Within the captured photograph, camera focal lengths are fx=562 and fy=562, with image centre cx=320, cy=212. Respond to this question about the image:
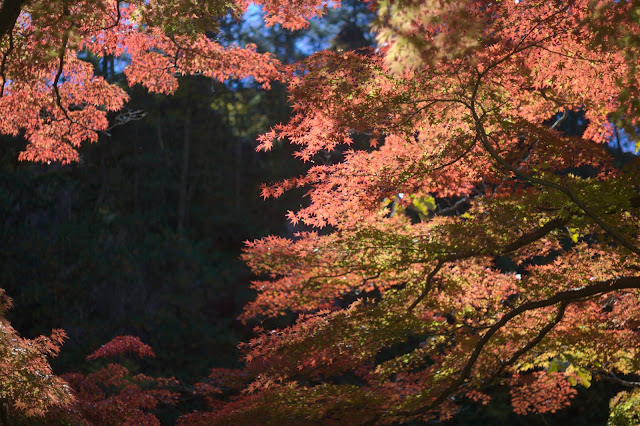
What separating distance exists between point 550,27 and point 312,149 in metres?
2.02

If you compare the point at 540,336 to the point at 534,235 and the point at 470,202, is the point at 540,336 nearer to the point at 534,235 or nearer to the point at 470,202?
the point at 534,235

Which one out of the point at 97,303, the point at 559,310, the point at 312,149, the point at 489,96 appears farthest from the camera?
the point at 97,303

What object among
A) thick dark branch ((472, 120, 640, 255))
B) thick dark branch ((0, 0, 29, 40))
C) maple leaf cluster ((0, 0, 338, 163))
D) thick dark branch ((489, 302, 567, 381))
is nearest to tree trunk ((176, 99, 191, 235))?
maple leaf cluster ((0, 0, 338, 163))

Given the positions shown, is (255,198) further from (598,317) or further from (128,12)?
(598,317)

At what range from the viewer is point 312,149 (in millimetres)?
4660

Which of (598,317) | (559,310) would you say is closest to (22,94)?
(559,310)

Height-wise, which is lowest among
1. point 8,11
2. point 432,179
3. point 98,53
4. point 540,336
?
point 540,336

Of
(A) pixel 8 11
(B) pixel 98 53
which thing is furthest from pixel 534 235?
(B) pixel 98 53

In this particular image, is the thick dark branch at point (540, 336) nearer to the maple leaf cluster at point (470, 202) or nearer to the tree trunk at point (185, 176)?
the maple leaf cluster at point (470, 202)

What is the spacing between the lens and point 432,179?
188 inches

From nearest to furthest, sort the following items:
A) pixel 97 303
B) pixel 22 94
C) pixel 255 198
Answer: pixel 22 94, pixel 97 303, pixel 255 198

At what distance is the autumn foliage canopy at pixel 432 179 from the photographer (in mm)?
4129

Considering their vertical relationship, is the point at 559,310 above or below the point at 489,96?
below

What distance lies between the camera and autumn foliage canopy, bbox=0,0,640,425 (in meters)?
4.13
